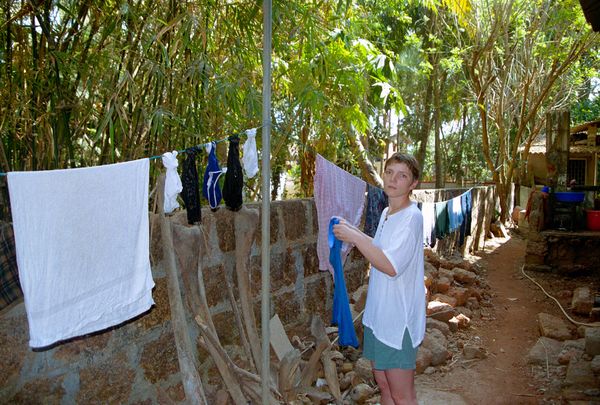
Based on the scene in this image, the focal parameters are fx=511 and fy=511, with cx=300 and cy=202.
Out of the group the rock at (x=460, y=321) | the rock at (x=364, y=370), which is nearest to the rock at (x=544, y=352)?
the rock at (x=460, y=321)

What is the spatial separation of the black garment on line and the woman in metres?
0.78

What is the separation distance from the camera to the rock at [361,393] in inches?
131

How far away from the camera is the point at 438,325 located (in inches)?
184

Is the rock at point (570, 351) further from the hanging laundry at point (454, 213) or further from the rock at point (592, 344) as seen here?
the hanging laundry at point (454, 213)

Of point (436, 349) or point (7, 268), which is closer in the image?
point (7, 268)

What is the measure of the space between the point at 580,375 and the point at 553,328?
1399mm

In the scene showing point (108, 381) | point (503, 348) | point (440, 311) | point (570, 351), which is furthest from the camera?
point (440, 311)

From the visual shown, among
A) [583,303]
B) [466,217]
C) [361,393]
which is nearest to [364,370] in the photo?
[361,393]

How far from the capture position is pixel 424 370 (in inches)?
157

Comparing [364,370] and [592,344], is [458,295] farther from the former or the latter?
[364,370]

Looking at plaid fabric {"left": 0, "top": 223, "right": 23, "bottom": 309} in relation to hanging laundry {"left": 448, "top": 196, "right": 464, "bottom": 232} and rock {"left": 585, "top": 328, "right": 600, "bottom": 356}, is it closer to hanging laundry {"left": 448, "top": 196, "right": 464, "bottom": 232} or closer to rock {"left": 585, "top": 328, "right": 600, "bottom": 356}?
rock {"left": 585, "top": 328, "right": 600, "bottom": 356}

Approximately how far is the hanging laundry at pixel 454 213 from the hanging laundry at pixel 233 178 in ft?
15.9

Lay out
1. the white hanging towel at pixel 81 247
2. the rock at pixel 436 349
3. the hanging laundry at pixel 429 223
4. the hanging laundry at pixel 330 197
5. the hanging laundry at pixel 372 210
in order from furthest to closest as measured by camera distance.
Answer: the hanging laundry at pixel 429 223 < the hanging laundry at pixel 372 210 < the rock at pixel 436 349 < the hanging laundry at pixel 330 197 < the white hanging towel at pixel 81 247

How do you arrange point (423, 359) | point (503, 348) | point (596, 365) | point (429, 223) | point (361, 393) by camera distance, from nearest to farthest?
point (361, 393) → point (596, 365) → point (423, 359) → point (503, 348) → point (429, 223)
